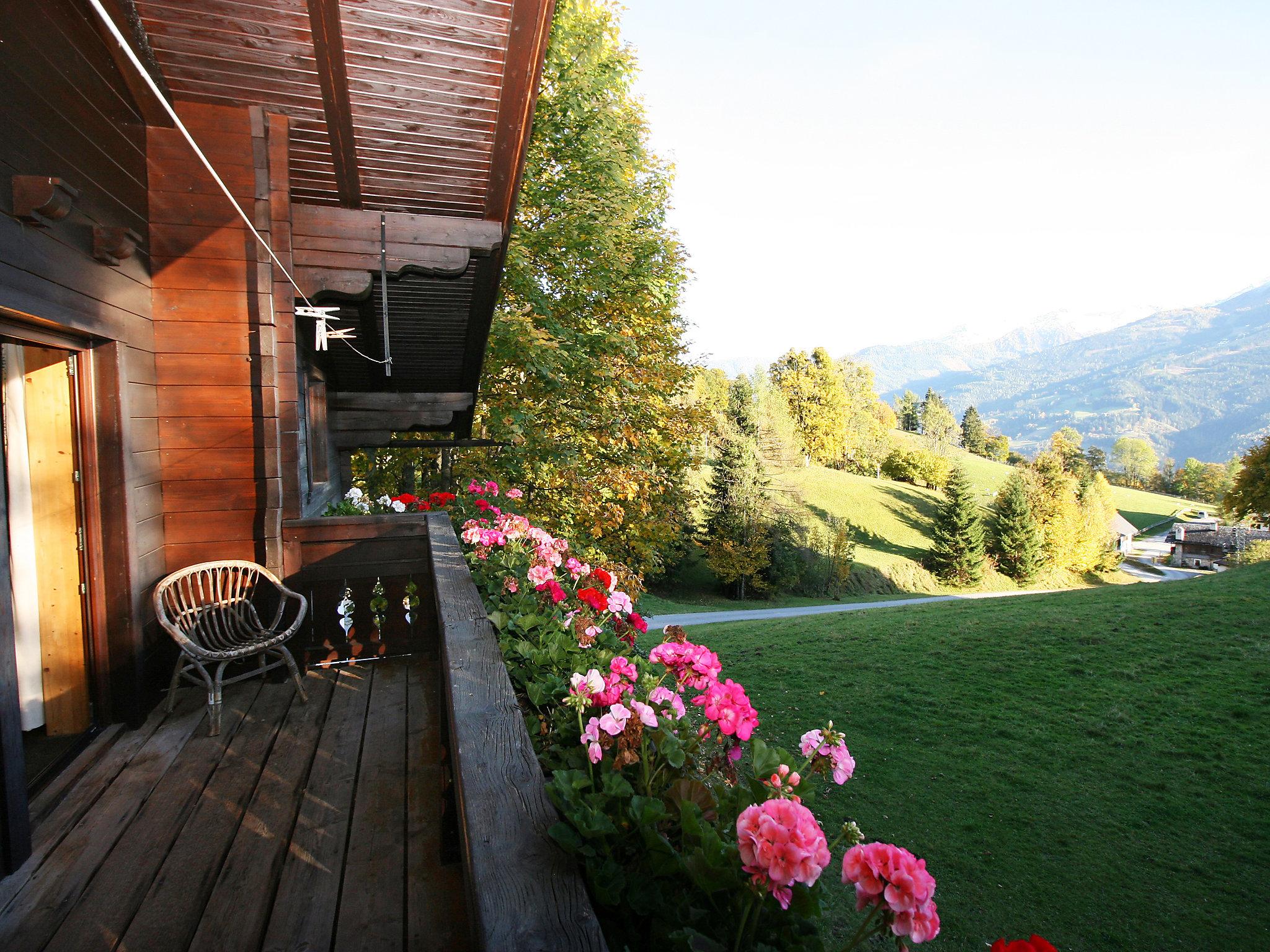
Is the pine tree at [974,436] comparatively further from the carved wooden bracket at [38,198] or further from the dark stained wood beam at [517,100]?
the carved wooden bracket at [38,198]

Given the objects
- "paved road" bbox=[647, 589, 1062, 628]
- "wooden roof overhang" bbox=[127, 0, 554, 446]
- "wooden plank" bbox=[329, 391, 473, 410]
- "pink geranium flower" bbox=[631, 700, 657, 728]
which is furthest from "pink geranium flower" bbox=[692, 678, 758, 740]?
"paved road" bbox=[647, 589, 1062, 628]

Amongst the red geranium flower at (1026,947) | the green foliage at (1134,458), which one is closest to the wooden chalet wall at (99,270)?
the red geranium flower at (1026,947)

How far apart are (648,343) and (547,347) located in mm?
Result: 4190

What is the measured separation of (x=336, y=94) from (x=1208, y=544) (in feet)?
189

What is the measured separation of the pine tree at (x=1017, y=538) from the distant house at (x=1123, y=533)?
2069 cm

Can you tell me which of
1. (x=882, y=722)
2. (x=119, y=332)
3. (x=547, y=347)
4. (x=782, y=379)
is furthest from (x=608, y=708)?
(x=782, y=379)

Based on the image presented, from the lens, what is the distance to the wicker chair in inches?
124

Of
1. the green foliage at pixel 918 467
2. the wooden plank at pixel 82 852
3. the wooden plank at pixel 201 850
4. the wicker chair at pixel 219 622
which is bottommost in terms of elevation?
the green foliage at pixel 918 467

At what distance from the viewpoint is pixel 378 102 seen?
3.78 metres

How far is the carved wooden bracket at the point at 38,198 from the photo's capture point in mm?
2324

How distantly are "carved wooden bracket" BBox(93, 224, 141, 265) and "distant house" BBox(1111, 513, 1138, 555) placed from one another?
56.6m

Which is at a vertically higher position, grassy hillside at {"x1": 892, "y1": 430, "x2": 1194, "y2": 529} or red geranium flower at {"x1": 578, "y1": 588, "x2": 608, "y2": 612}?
red geranium flower at {"x1": 578, "y1": 588, "x2": 608, "y2": 612}

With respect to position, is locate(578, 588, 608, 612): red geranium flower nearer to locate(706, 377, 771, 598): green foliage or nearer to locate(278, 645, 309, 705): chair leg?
locate(278, 645, 309, 705): chair leg

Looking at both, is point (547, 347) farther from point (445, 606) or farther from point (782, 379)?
point (782, 379)
